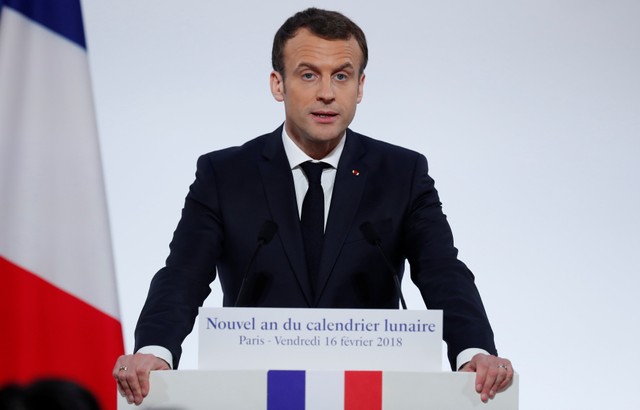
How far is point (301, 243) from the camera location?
237 cm

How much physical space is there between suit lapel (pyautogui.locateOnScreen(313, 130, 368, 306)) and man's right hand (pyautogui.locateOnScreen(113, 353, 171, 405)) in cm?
64

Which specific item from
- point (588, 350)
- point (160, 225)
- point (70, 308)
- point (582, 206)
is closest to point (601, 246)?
point (582, 206)

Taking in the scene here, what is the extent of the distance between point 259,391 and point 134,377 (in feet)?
0.84

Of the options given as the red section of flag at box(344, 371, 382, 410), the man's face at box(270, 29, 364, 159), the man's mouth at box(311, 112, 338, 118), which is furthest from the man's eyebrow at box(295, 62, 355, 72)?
the red section of flag at box(344, 371, 382, 410)

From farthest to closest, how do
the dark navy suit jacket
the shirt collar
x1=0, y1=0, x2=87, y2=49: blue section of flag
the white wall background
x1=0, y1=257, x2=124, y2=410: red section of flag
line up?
1. the white wall background
2. x1=0, y1=0, x2=87, y2=49: blue section of flag
3. x1=0, y1=257, x2=124, y2=410: red section of flag
4. the shirt collar
5. the dark navy suit jacket

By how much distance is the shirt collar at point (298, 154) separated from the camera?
2.58 m

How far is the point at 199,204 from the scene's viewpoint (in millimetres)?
2518

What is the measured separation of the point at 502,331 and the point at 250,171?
1.80m

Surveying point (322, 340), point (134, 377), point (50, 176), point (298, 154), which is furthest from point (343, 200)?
point (50, 176)

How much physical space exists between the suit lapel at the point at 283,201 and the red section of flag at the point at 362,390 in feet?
2.13

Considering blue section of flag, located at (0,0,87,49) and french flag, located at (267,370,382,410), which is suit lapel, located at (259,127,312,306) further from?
blue section of flag, located at (0,0,87,49)

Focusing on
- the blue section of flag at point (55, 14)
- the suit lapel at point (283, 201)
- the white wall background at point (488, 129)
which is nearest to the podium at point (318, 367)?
the suit lapel at point (283, 201)

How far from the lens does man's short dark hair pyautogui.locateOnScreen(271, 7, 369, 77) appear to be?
8.03 ft

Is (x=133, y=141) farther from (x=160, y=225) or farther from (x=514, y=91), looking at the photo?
(x=514, y=91)
